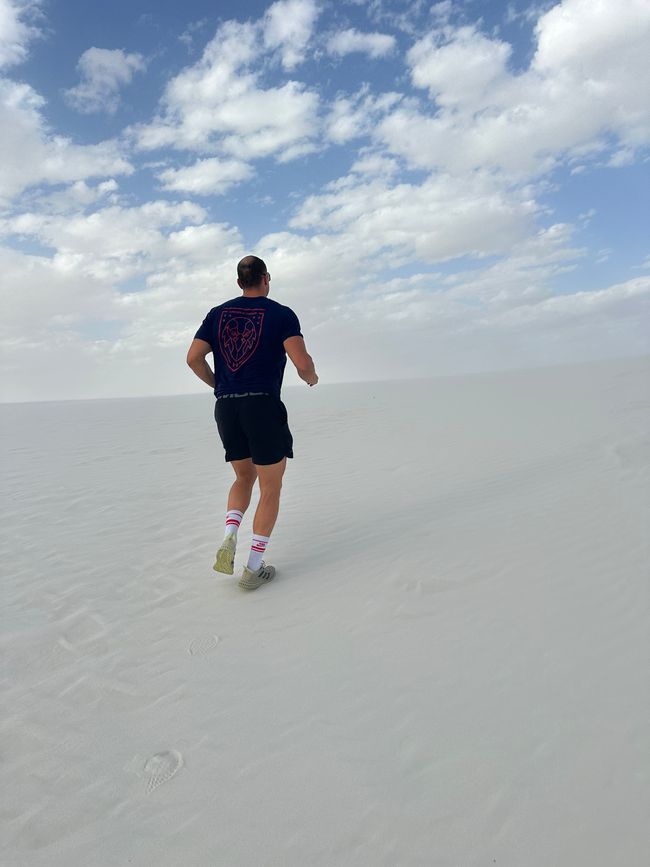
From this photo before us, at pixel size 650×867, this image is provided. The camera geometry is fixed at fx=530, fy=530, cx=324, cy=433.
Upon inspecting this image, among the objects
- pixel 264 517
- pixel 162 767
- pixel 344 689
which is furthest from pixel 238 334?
pixel 162 767

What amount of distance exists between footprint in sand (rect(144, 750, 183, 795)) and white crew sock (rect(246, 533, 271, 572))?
171 cm

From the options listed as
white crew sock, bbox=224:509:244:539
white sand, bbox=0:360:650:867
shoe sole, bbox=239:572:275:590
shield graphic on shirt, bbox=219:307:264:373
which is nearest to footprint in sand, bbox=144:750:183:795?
white sand, bbox=0:360:650:867

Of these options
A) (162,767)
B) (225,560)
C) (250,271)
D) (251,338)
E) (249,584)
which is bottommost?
(162,767)

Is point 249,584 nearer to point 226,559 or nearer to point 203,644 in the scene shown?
point 226,559

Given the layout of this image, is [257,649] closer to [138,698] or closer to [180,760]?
[138,698]

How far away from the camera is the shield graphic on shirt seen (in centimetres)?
384

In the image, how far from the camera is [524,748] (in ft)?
6.64

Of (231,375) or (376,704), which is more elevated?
(231,375)

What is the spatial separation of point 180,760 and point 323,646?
0.99 meters

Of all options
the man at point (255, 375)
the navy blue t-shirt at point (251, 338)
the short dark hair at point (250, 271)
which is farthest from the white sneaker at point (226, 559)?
the short dark hair at point (250, 271)

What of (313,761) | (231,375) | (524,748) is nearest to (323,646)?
(313,761)

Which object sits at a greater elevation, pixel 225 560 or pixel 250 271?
pixel 250 271

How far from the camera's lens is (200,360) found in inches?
162

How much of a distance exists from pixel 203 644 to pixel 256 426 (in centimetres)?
152
